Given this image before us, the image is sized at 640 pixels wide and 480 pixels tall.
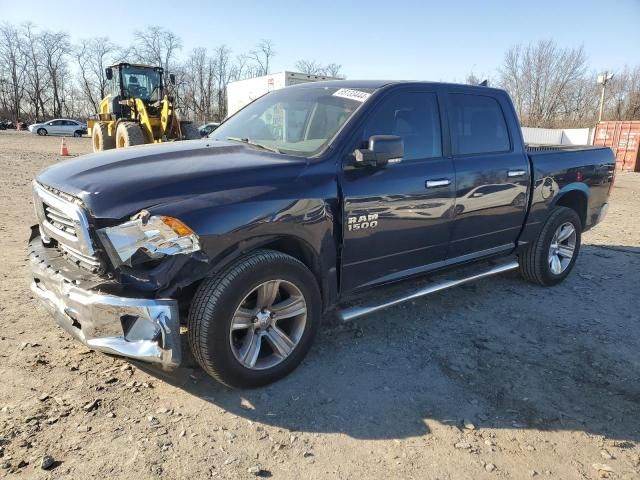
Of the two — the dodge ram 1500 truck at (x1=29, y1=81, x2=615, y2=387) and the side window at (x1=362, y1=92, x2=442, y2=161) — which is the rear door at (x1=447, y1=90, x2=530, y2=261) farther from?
the side window at (x1=362, y1=92, x2=442, y2=161)

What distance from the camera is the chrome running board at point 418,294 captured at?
3.45 meters

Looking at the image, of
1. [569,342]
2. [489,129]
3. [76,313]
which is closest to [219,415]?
[76,313]

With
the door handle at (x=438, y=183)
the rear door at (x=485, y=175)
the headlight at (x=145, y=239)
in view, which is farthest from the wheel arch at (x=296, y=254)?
the rear door at (x=485, y=175)

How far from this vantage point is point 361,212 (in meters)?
3.40

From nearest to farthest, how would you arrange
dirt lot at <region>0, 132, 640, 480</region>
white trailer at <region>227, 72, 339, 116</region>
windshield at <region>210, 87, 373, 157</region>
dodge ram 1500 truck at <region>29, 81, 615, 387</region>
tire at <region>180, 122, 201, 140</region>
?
dirt lot at <region>0, 132, 640, 480</region> < dodge ram 1500 truck at <region>29, 81, 615, 387</region> < windshield at <region>210, 87, 373, 157</region> < tire at <region>180, 122, 201, 140</region> < white trailer at <region>227, 72, 339, 116</region>

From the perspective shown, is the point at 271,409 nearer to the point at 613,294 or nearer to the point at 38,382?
the point at 38,382

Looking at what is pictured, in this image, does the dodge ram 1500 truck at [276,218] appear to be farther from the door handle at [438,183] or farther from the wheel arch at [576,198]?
the wheel arch at [576,198]

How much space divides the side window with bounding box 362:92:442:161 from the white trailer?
37.5ft

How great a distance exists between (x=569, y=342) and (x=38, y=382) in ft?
13.0

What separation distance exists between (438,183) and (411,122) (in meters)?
0.53

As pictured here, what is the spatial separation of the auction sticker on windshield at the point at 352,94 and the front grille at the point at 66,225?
2.06 meters

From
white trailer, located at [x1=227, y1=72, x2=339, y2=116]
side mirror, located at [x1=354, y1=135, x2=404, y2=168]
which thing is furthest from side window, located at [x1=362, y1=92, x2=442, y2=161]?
white trailer, located at [x1=227, y1=72, x2=339, y2=116]

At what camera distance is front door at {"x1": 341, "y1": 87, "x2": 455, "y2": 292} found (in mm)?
3416

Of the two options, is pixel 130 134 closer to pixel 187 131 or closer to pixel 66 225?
pixel 187 131
